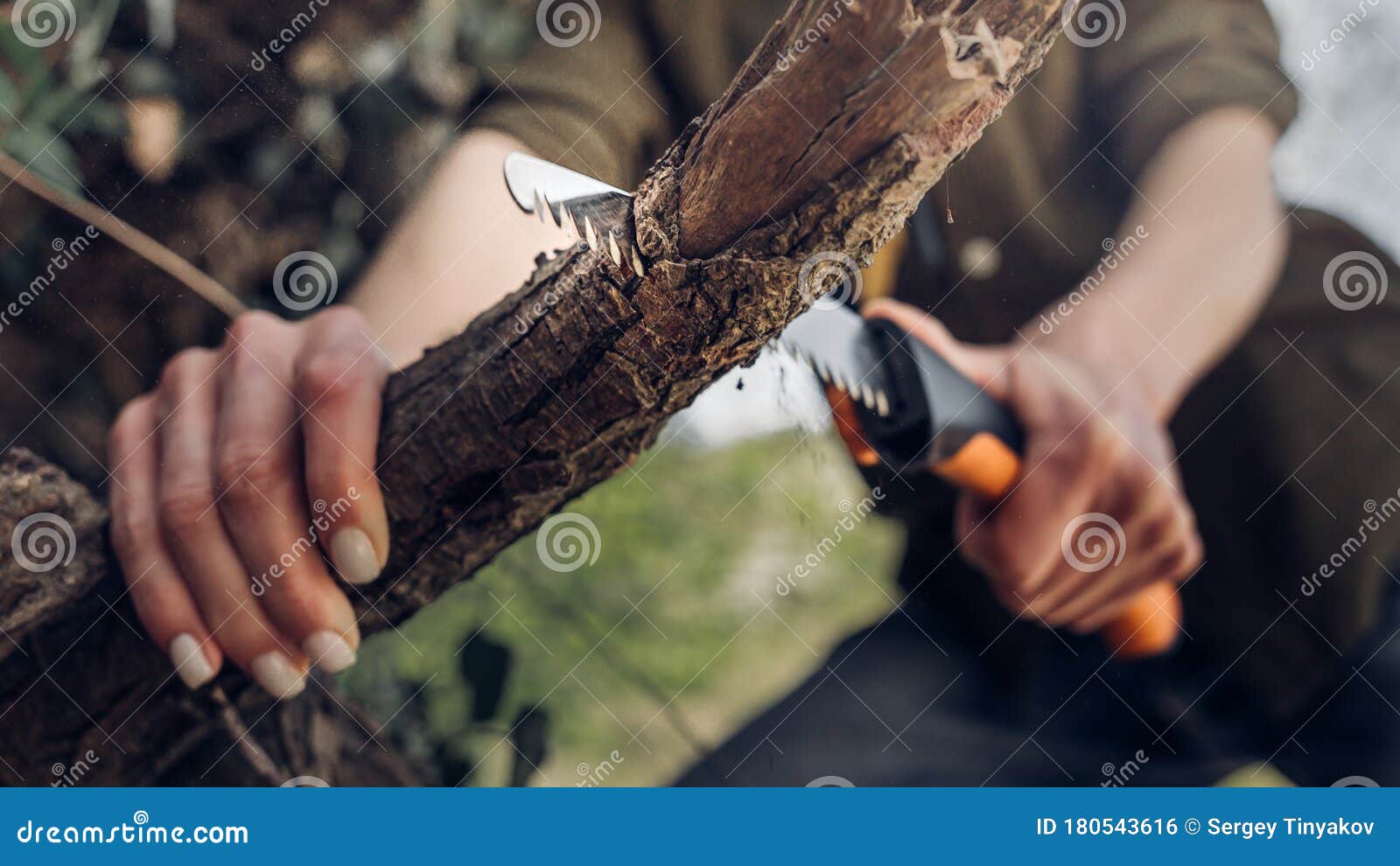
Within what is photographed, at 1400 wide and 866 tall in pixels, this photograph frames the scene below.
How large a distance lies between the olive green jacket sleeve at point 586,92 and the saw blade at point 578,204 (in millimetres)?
31

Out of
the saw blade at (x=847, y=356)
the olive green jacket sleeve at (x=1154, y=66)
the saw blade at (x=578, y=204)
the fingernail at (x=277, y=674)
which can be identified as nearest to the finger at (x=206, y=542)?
the fingernail at (x=277, y=674)

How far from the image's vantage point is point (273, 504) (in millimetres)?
785

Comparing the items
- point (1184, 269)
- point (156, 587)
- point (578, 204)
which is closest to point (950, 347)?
point (1184, 269)

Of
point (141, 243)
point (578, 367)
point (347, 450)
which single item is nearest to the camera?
point (578, 367)

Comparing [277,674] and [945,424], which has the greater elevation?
[945,424]

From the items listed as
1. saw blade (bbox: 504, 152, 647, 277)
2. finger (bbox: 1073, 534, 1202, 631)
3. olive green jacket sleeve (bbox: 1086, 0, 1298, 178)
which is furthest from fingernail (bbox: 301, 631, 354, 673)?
olive green jacket sleeve (bbox: 1086, 0, 1298, 178)

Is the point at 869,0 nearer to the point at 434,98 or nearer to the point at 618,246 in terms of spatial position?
the point at 618,246

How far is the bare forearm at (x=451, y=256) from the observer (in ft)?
2.61

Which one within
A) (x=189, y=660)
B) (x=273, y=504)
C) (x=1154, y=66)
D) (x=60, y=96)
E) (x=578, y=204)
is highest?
(x=1154, y=66)

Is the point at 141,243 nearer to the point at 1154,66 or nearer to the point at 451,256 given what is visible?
the point at 451,256

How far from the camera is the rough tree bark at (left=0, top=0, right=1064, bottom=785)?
19.0 inches

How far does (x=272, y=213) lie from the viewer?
2.84 ft

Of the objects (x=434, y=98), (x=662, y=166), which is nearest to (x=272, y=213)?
(x=434, y=98)
